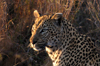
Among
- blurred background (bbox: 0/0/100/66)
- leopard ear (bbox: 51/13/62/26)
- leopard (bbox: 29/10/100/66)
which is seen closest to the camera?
Answer: leopard ear (bbox: 51/13/62/26)

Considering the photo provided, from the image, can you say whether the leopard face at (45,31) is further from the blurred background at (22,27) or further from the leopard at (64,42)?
the blurred background at (22,27)

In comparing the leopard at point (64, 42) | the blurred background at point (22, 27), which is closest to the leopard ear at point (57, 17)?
the leopard at point (64, 42)

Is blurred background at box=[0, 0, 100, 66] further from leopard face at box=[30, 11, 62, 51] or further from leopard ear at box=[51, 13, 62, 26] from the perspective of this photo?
leopard ear at box=[51, 13, 62, 26]

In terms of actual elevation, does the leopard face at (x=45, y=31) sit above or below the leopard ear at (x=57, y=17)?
below

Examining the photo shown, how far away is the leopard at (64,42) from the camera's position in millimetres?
3387

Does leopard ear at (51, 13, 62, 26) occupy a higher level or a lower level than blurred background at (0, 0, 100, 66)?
higher

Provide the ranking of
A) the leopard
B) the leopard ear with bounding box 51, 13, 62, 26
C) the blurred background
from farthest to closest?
the blurred background
the leopard
the leopard ear with bounding box 51, 13, 62, 26

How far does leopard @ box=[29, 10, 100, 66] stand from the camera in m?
3.39

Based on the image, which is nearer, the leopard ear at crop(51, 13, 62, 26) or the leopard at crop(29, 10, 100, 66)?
the leopard ear at crop(51, 13, 62, 26)

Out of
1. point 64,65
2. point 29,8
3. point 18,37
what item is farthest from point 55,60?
point 29,8

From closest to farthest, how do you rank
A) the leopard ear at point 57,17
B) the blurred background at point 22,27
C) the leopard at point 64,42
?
the leopard ear at point 57,17
the leopard at point 64,42
the blurred background at point 22,27

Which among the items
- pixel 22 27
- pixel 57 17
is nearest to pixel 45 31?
pixel 57 17

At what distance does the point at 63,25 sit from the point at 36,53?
1.77 metres

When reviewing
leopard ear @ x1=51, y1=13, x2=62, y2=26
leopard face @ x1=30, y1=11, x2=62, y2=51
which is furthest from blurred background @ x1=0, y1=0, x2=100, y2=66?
leopard ear @ x1=51, y1=13, x2=62, y2=26
